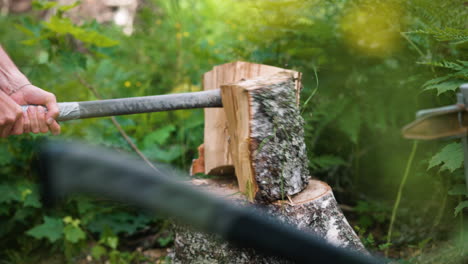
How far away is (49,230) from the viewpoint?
279 cm

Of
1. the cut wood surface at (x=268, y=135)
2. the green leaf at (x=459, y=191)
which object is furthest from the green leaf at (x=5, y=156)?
the green leaf at (x=459, y=191)

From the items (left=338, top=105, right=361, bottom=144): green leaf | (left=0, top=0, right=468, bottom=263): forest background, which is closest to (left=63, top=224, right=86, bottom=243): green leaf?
(left=0, top=0, right=468, bottom=263): forest background

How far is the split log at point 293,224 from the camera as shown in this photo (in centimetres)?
191

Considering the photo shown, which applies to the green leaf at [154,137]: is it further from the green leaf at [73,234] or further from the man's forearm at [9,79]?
the man's forearm at [9,79]

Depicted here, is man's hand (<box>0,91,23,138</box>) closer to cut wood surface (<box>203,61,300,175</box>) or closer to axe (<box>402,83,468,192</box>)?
cut wood surface (<box>203,61,300,175</box>)

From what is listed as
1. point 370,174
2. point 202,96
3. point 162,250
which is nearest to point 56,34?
point 202,96

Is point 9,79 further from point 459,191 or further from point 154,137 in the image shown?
point 459,191

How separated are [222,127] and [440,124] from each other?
4.79 feet

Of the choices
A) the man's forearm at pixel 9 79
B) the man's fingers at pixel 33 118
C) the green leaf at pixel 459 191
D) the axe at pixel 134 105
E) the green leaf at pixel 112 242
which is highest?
the man's forearm at pixel 9 79

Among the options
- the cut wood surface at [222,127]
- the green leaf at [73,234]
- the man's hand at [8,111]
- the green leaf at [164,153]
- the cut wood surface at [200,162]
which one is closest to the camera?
the man's hand at [8,111]

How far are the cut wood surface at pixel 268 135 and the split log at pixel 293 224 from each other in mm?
66

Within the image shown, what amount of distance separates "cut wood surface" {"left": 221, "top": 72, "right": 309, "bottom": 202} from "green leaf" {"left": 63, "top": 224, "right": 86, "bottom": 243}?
4.40ft

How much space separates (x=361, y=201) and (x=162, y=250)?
1.49 meters

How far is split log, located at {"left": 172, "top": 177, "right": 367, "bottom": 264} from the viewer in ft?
6.27
